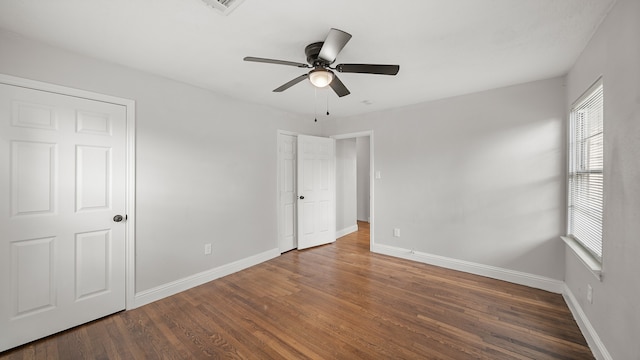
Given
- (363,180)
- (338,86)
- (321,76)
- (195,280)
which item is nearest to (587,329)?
(338,86)

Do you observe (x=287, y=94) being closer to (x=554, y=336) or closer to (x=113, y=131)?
(x=113, y=131)

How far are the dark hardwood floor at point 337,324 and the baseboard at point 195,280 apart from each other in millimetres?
87

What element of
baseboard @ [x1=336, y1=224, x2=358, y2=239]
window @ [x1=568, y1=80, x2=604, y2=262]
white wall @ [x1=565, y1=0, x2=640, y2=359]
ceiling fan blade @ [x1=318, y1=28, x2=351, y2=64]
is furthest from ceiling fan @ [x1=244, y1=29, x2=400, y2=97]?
baseboard @ [x1=336, y1=224, x2=358, y2=239]

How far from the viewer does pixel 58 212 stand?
2.12 metres

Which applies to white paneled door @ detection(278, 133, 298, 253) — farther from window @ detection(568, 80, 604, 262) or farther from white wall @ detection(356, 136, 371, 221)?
window @ detection(568, 80, 604, 262)

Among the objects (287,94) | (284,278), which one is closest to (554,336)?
(284,278)

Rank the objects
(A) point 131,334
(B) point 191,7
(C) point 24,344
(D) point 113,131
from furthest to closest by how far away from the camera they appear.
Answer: (D) point 113,131 → (A) point 131,334 → (C) point 24,344 → (B) point 191,7

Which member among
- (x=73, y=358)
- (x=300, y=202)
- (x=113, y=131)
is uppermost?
(x=113, y=131)

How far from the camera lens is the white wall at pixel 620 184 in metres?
1.38

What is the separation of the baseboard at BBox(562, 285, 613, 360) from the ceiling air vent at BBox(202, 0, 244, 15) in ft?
11.0

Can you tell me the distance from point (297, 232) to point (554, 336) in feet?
11.1

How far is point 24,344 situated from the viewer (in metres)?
1.96

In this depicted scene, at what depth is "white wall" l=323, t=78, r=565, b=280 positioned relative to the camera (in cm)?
283

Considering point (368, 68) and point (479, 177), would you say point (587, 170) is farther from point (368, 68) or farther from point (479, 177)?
point (368, 68)
